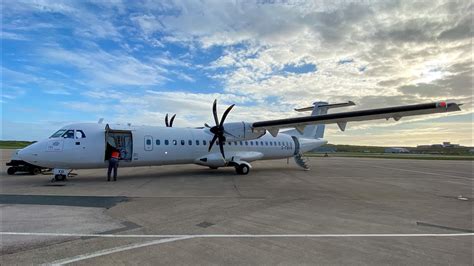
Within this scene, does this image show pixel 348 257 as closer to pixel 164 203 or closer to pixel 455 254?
pixel 455 254

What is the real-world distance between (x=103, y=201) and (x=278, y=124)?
981 cm

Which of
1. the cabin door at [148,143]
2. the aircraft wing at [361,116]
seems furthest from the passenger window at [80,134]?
the aircraft wing at [361,116]

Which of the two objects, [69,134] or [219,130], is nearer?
[69,134]

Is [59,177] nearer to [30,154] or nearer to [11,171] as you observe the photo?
[30,154]

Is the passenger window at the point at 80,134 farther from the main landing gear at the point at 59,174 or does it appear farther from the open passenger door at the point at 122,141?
the main landing gear at the point at 59,174

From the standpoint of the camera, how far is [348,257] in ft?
14.4

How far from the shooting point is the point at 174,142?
53.9 feet

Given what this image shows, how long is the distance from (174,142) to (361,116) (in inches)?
→ 387

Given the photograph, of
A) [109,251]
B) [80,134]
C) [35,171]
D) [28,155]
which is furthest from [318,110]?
[109,251]

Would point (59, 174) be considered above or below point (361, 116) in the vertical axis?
below

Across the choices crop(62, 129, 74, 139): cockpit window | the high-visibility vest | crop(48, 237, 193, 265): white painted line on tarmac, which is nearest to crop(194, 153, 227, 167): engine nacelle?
the high-visibility vest

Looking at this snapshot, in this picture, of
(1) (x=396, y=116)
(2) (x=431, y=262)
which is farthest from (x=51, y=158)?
(1) (x=396, y=116)

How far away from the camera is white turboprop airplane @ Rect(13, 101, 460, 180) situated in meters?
12.6

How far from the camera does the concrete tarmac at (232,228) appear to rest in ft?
14.2
